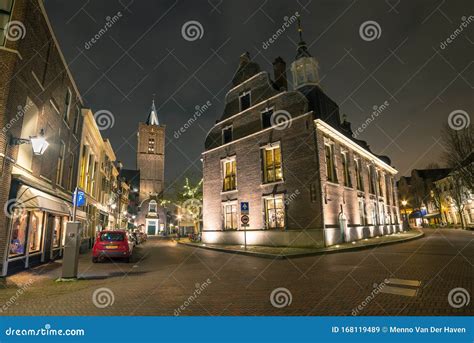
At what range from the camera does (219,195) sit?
26516 mm

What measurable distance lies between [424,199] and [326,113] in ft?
199

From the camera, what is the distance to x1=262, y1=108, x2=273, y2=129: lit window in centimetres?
2338

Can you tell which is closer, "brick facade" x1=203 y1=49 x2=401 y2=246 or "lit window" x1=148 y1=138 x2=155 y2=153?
"brick facade" x1=203 y1=49 x2=401 y2=246

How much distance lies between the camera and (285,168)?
2156 cm

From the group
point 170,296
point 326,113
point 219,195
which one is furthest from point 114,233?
point 326,113

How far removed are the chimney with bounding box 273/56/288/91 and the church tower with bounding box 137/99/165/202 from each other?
5869cm

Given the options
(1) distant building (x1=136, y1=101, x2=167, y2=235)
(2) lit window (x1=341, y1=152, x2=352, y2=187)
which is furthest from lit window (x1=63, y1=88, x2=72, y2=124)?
(1) distant building (x1=136, y1=101, x2=167, y2=235)

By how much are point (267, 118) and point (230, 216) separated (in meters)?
9.36

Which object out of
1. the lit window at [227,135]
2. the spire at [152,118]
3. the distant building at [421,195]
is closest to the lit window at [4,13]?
the lit window at [227,135]

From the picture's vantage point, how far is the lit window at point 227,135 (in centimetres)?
2713
